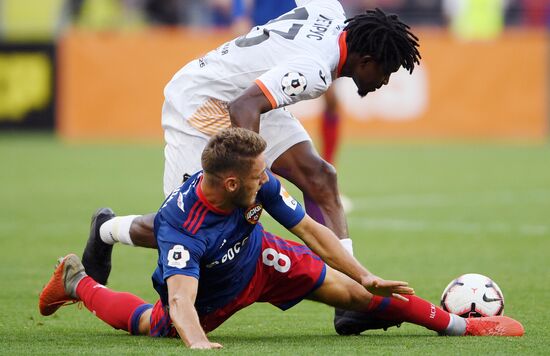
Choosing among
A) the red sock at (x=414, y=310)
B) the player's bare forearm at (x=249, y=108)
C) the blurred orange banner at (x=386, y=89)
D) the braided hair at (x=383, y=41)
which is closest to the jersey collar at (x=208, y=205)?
the player's bare forearm at (x=249, y=108)

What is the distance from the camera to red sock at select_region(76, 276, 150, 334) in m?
5.94

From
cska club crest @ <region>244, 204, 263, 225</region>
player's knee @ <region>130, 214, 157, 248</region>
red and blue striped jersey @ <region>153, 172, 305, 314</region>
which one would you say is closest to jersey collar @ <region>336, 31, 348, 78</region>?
red and blue striped jersey @ <region>153, 172, 305, 314</region>

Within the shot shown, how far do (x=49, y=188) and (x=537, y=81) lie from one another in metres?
8.85

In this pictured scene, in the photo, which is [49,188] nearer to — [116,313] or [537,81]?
[116,313]

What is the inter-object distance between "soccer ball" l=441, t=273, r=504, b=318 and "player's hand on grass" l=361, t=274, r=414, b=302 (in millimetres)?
738

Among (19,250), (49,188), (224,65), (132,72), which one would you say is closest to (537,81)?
(132,72)

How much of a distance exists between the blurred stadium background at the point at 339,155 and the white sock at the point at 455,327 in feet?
0.36

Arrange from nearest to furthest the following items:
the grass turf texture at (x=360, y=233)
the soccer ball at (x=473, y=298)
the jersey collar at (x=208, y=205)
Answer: the jersey collar at (x=208, y=205) < the grass turf texture at (x=360, y=233) < the soccer ball at (x=473, y=298)

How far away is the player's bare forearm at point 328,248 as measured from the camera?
5500 millimetres

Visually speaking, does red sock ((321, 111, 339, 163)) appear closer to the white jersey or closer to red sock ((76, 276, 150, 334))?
the white jersey

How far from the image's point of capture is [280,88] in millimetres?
5855

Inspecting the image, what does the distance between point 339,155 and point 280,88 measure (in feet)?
37.6

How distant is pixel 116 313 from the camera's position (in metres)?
5.95

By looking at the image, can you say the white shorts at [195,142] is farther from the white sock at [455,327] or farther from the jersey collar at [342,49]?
the white sock at [455,327]
